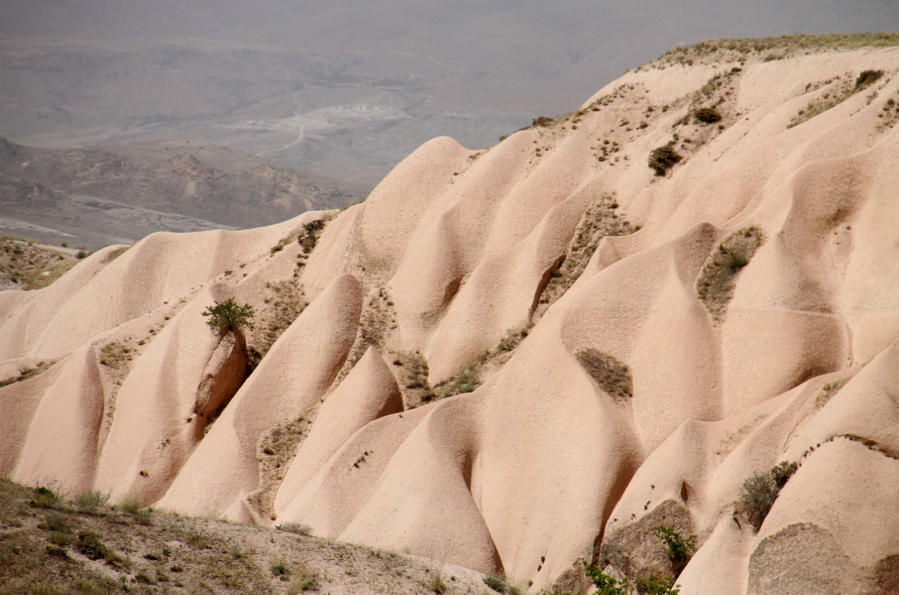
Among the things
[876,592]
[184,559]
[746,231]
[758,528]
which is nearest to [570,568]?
[758,528]

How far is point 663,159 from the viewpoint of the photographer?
31.1 m

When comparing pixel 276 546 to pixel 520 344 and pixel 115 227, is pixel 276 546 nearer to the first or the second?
pixel 520 344

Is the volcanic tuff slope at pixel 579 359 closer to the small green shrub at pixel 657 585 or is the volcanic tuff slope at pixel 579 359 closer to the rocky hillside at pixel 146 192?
the small green shrub at pixel 657 585

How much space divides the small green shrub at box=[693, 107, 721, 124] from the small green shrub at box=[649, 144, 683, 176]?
2.23 meters

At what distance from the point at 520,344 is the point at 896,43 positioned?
60.0ft

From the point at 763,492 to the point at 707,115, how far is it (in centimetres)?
1808

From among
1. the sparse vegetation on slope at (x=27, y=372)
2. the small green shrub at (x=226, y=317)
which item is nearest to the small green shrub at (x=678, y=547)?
the small green shrub at (x=226, y=317)

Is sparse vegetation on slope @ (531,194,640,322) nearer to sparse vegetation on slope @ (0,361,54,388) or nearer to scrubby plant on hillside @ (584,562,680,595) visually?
scrubby plant on hillside @ (584,562,680,595)

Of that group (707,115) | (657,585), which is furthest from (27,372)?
(707,115)

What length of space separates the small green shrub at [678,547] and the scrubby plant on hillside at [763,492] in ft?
5.04

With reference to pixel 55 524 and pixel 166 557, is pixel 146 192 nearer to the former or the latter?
pixel 55 524

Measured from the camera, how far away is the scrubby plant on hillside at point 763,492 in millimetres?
18547

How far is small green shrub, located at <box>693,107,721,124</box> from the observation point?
106 ft

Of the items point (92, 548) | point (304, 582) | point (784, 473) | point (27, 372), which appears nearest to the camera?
point (92, 548)
